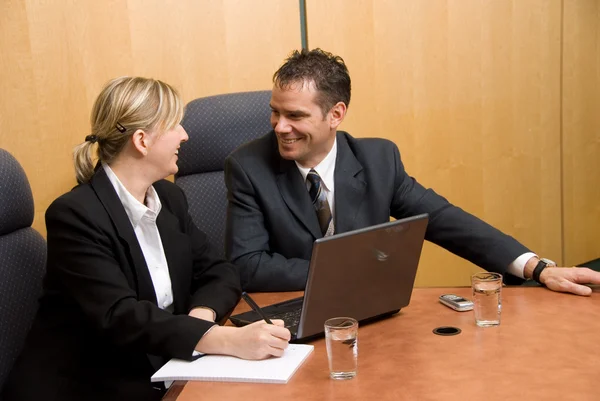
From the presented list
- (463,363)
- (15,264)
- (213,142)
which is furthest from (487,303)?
(213,142)

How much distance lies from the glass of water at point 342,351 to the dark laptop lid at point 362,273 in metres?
0.15

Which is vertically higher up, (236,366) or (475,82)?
(475,82)

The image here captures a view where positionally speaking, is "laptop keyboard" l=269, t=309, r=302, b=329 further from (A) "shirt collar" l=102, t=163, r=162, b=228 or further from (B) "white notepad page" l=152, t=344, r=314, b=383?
(A) "shirt collar" l=102, t=163, r=162, b=228

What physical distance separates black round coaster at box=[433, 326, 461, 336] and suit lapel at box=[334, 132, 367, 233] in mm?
639

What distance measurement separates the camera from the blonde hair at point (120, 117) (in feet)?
6.29

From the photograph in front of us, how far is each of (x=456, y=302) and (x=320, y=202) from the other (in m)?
0.61

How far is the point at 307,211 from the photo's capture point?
2197 millimetres

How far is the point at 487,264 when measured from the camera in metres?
2.10

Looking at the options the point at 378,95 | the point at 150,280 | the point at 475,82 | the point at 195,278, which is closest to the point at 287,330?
the point at 150,280

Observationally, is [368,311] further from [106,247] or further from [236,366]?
[106,247]

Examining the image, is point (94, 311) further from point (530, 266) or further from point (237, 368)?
point (530, 266)

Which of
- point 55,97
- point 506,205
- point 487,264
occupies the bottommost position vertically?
point 506,205

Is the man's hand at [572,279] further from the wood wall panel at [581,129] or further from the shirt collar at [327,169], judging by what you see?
the wood wall panel at [581,129]

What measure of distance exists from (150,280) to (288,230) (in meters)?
0.46
